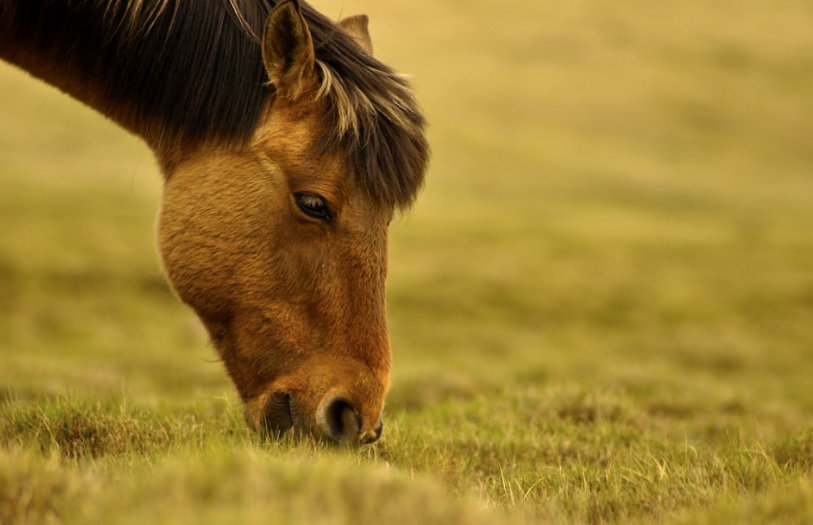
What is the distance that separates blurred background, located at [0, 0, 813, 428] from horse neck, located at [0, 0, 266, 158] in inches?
20.2

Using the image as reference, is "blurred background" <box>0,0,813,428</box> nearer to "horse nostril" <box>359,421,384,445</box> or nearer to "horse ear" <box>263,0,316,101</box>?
"horse ear" <box>263,0,316,101</box>

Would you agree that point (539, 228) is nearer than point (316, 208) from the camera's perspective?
No

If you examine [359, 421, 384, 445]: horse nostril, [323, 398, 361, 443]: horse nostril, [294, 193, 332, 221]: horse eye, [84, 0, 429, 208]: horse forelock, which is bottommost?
[359, 421, 384, 445]: horse nostril

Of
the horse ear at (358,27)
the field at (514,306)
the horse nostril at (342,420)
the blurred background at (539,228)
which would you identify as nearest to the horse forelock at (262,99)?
the blurred background at (539,228)

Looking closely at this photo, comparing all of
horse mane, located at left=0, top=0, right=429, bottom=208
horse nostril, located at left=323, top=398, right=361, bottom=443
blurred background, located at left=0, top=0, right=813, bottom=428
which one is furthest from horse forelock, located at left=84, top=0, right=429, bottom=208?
horse nostril, located at left=323, top=398, right=361, bottom=443

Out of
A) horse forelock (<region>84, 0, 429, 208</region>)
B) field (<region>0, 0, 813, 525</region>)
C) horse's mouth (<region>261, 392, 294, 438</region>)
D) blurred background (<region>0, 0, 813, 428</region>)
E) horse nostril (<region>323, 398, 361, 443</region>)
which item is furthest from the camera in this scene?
blurred background (<region>0, 0, 813, 428</region>)

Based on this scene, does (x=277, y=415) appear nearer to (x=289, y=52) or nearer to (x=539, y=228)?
(x=289, y=52)

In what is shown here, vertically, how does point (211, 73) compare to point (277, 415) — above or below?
A: above

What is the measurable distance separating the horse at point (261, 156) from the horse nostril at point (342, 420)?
12 cm

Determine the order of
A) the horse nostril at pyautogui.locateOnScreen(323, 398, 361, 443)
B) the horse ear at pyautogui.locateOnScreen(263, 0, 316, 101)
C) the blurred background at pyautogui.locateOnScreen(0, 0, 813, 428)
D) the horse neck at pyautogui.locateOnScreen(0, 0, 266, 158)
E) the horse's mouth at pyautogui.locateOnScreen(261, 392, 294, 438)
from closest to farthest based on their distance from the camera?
the horse nostril at pyautogui.locateOnScreen(323, 398, 361, 443)
the horse's mouth at pyautogui.locateOnScreen(261, 392, 294, 438)
the horse ear at pyautogui.locateOnScreen(263, 0, 316, 101)
the horse neck at pyautogui.locateOnScreen(0, 0, 266, 158)
the blurred background at pyautogui.locateOnScreen(0, 0, 813, 428)

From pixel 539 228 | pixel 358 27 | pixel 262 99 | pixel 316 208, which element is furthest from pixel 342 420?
pixel 539 228

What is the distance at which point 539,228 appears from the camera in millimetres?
32281

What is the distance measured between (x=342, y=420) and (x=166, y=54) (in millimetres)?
2196

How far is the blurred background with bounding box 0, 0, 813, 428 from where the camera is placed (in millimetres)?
13602
